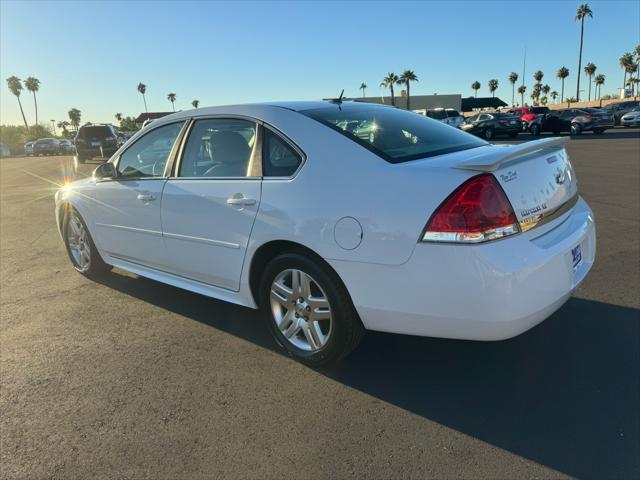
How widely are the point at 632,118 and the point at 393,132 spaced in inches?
1352

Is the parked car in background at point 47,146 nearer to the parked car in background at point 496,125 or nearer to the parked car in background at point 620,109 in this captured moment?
the parked car in background at point 496,125

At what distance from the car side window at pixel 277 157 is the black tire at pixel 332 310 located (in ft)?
1.75

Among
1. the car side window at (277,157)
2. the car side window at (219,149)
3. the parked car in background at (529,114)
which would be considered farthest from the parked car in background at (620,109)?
the car side window at (277,157)

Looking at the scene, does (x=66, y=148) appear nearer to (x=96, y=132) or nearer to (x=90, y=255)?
(x=96, y=132)

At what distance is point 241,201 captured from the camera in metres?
3.12

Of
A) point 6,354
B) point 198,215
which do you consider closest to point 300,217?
point 198,215

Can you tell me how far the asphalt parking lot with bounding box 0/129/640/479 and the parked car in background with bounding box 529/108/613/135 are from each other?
25375 mm

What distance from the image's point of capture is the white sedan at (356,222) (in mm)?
2357

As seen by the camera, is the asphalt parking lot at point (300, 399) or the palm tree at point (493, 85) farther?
the palm tree at point (493, 85)

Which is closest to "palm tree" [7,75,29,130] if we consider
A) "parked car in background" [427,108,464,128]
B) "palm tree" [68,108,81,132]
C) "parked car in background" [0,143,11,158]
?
"palm tree" [68,108,81,132]

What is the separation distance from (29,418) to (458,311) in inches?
96.6

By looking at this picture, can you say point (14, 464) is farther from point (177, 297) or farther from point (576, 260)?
point (576, 260)

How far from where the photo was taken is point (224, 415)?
2.66 meters

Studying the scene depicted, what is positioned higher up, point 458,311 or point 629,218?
point 458,311
